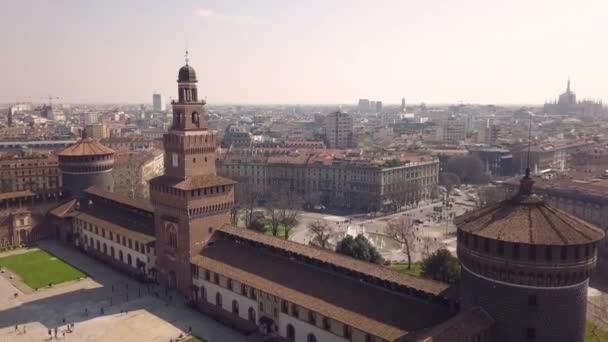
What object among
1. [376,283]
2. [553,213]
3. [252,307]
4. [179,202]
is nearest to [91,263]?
[179,202]

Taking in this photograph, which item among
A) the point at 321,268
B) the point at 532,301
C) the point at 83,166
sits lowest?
the point at 321,268

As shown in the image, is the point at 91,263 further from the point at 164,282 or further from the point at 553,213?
the point at 553,213

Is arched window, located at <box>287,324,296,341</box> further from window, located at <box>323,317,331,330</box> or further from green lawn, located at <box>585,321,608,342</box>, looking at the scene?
green lawn, located at <box>585,321,608,342</box>

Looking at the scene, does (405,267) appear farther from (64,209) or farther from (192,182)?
(64,209)

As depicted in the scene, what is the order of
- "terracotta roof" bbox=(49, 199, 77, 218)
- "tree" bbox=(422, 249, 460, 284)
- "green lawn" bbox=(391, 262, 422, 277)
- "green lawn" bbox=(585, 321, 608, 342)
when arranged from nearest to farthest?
"green lawn" bbox=(585, 321, 608, 342)
"tree" bbox=(422, 249, 460, 284)
"green lawn" bbox=(391, 262, 422, 277)
"terracotta roof" bbox=(49, 199, 77, 218)

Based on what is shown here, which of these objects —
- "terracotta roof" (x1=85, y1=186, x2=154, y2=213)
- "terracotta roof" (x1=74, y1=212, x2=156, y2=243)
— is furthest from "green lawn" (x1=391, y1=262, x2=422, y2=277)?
"terracotta roof" (x1=85, y1=186, x2=154, y2=213)

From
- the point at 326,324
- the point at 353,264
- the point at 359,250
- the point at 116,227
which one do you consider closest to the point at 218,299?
the point at 326,324
